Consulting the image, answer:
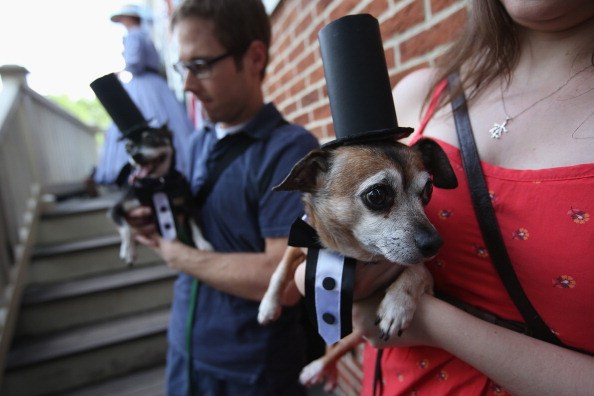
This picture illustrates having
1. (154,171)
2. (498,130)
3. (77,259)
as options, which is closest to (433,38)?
(498,130)

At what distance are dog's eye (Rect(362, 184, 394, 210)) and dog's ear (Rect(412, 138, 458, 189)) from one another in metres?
0.11

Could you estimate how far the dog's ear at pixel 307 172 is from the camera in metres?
0.89

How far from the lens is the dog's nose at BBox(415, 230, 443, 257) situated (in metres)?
0.76

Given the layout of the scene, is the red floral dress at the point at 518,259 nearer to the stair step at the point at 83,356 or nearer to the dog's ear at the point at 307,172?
the dog's ear at the point at 307,172

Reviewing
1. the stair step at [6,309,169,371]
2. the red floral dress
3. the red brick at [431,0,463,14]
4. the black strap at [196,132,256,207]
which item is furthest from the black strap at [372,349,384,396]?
the stair step at [6,309,169,371]

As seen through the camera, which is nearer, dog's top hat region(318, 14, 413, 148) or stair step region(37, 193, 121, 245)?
dog's top hat region(318, 14, 413, 148)

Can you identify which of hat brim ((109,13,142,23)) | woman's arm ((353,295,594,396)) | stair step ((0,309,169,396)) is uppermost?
hat brim ((109,13,142,23))

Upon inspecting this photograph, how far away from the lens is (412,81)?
1.13 metres

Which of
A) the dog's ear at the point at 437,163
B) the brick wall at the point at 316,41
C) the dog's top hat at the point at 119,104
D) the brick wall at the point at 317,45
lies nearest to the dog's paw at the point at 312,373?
the brick wall at the point at 317,45

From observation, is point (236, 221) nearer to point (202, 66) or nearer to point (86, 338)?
point (202, 66)

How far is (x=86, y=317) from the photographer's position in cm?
365

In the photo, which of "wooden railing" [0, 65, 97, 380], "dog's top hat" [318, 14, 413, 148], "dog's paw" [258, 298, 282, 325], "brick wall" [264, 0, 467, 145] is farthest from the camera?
"wooden railing" [0, 65, 97, 380]

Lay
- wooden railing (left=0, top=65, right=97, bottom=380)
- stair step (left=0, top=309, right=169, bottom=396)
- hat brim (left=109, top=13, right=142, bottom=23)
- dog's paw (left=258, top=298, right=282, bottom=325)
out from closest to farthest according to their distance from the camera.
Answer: dog's paw (left=258, top=298, right=282, bottom=325)
stair step (left=0, top=309, right=169, bottom=396)
wooden railing (left=0, top=65, right=97, bottom=380)
hat brim (left=109, top=13, right=142, bottom=23)

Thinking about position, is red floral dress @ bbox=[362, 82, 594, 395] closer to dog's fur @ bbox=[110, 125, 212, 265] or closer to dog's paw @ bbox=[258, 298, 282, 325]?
dog's paw @ bbox=[258, 298, 282, 325]
